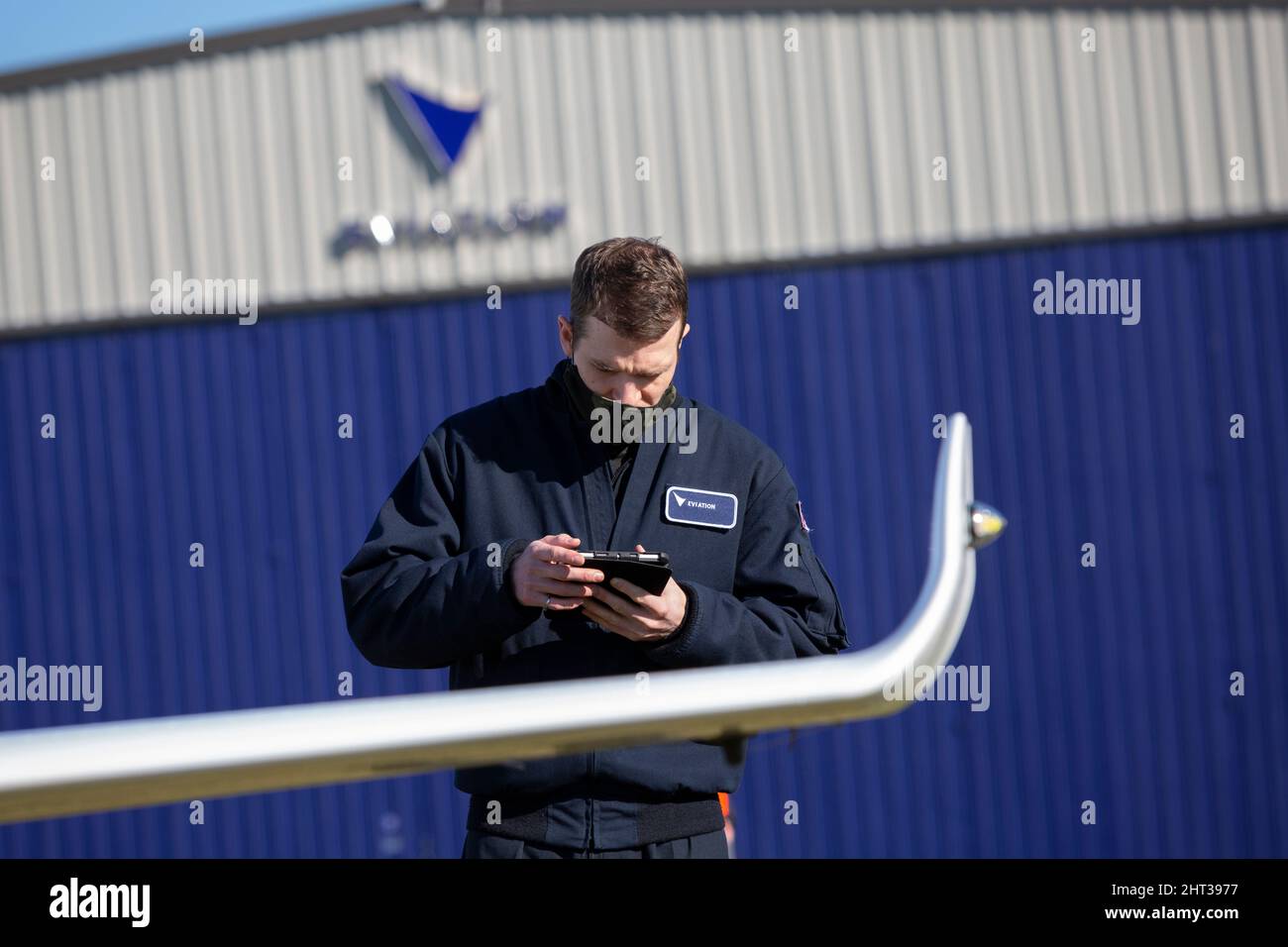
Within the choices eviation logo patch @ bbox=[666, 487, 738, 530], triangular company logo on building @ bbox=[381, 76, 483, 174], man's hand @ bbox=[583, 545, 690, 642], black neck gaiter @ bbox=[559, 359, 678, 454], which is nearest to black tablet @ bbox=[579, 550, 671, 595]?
A: man's hand @ bbox=[583, 545, 690, 642]

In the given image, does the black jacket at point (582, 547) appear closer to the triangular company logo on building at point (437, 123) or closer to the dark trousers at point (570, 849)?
the dark trousers at point (570, 849)

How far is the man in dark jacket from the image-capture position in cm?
203

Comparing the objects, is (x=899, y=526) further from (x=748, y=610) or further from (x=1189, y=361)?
(x=748, y=610)

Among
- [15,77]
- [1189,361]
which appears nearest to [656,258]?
[1189,361]

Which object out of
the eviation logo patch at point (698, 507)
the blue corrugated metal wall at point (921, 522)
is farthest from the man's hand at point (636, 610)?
the blue corrugated metal wall at point (921, 522)

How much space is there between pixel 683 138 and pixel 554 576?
540 centimetres

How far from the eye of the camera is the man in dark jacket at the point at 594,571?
2025mm

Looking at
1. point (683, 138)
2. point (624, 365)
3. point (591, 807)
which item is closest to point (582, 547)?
point (624, 365)

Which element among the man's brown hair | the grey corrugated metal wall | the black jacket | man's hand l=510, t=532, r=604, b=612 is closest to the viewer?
man's hand l=510, t=532, r=604, b=612

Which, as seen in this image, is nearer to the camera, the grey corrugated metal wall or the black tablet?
the black tablet

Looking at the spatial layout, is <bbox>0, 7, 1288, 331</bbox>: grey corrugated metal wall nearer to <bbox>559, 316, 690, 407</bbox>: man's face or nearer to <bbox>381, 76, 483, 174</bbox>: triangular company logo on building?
<bbox>381, 76, 483, 174</bbox>: triangular company logo on building

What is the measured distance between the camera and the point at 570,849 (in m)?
2.07

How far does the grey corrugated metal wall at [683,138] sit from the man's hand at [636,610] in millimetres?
5168

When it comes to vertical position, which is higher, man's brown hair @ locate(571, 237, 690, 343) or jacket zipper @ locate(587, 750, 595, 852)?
man's brown hair @ locate(571, 237, 690, 343)
